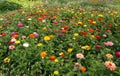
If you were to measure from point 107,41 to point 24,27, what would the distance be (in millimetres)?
1886

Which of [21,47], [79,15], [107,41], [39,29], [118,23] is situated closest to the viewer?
[21,47]

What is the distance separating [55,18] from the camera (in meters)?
6.46

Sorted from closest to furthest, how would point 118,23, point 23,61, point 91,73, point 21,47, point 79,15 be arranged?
point 91,73
point 23,61
point 21,47
point 118,23
point 79,15

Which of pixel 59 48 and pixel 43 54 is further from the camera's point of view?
pixel 59 48

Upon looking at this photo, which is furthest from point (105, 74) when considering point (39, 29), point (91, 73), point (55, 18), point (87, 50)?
point (55, 18)

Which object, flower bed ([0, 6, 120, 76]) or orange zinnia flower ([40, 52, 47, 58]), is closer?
flower bed ([0, 6, 120, 76])

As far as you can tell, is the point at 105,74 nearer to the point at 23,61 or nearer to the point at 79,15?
the point at 23,61

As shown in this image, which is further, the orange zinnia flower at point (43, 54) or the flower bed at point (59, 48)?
the orange zinnia flower at point (43, 54)

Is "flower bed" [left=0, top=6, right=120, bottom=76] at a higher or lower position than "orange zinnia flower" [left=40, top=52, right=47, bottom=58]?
lower

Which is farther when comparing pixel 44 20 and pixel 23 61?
pixel 44 20

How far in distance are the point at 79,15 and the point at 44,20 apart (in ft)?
4.12

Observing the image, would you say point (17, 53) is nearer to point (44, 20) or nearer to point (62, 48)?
point (62, 48)

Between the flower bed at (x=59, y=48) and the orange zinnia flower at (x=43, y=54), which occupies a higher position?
the orange zinnia flower at (x=43, y=54)

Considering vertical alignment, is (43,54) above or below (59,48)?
above
